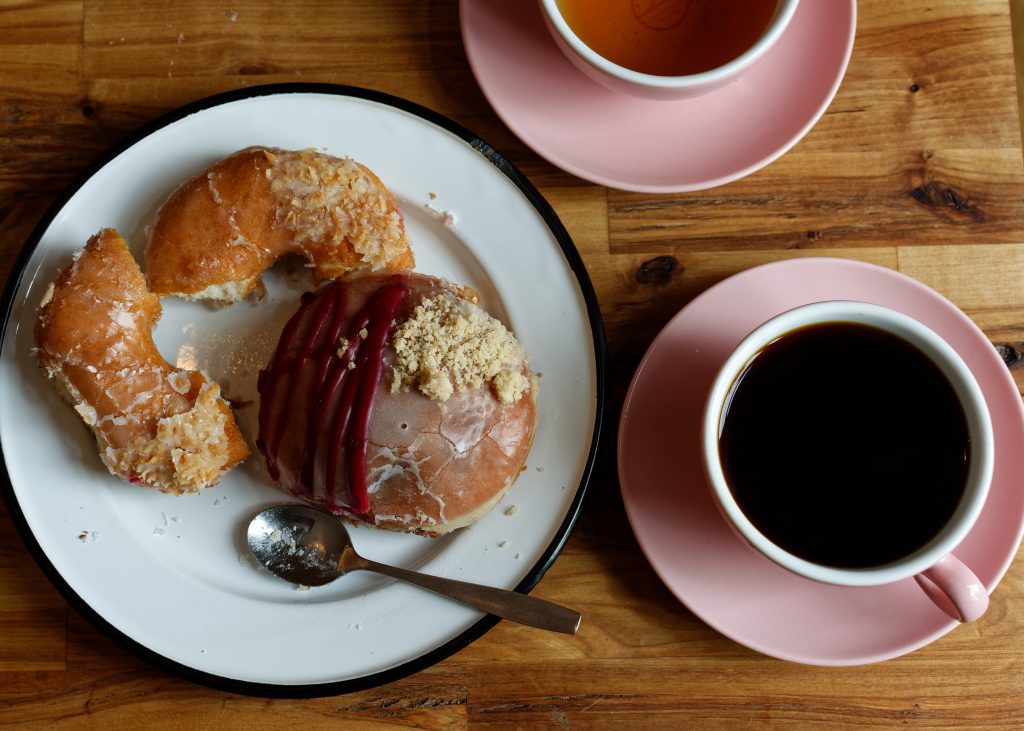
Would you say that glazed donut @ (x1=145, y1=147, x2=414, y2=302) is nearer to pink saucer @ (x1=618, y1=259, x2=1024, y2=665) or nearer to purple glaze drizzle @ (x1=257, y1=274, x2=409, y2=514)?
purple glaze drizzle @ (x1=257, y1=274, x2=409, y2=514)

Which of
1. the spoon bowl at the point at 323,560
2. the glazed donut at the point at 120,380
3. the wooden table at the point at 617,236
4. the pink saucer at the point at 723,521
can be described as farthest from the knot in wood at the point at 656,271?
the glazed donut at the point at 120,380

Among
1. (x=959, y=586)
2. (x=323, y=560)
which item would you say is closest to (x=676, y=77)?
(x=959, y=586)

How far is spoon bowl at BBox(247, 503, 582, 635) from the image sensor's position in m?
1.25

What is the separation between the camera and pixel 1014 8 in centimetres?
145

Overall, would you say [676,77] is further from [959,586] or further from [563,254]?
[959,586]

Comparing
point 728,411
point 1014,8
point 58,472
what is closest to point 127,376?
point 58,472

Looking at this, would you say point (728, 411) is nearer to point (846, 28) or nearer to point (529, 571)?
point (529, 571)

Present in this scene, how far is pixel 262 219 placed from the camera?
1258 millimetres

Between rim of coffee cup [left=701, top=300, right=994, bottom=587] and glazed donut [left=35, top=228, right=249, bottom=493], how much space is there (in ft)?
2.33

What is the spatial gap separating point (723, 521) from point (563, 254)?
46 centimetres

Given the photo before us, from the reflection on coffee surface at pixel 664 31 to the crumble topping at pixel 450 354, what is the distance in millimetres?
450

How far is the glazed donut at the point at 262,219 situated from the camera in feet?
4.09

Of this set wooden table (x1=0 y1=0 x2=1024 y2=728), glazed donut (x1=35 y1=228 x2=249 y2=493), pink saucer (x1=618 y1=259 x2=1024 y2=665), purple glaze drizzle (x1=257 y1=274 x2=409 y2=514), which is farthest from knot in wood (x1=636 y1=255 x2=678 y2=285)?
glazed donut (x1=35 y1=228 x2=249 y2=493)

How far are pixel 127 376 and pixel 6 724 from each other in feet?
2.01
